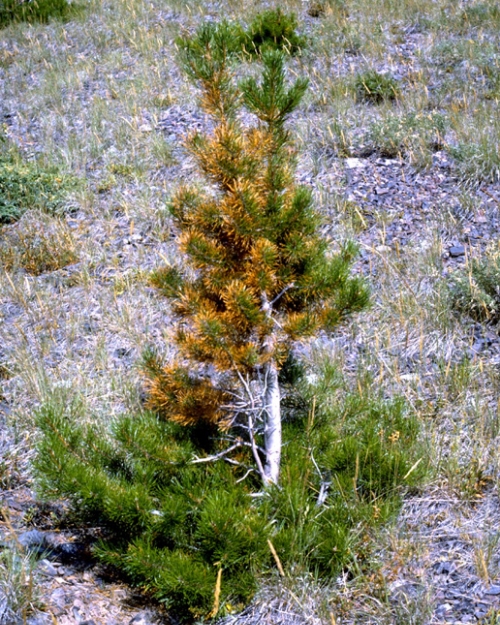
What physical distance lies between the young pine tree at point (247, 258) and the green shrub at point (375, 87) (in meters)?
4.44

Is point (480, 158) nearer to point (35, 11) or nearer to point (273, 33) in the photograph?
point (273, 33)

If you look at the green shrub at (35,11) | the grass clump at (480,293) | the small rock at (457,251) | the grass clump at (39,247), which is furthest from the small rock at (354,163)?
the green shrub at (35,11)

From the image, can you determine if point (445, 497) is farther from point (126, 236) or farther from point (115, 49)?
point (115, 49)

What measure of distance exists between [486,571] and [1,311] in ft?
13.8

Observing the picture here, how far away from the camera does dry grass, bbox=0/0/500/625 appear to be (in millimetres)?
4289

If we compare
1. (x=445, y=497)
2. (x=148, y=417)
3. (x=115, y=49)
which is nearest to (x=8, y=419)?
(x=148, y=417)

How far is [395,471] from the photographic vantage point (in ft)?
11.8

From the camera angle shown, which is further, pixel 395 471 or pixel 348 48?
pixel 348 48

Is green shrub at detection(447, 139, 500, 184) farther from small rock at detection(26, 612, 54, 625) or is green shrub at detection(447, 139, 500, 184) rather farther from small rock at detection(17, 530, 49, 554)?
small rock at detection(26, 612, 54, 625)

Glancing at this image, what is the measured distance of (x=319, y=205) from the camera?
6348 millimetres

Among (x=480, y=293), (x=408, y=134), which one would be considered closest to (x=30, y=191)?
(x=408, y=134)

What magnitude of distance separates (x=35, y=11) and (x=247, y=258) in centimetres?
1029

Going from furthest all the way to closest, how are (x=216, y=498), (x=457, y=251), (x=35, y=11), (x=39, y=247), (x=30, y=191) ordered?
(x=35, y=11) < (x=30, y=191) < (x=39, y=247) < (x=457, y=251) < (x=216, y=498)

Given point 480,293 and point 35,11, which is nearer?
point 480,293
